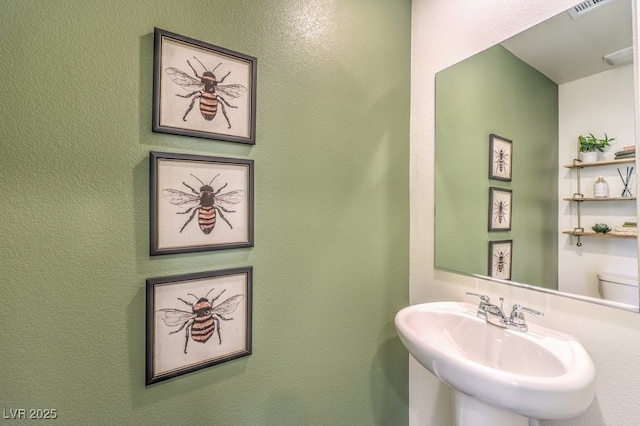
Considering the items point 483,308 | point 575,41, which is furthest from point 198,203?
point 575,41

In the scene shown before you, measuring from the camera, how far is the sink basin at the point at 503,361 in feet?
2.22

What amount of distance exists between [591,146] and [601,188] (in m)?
0.14

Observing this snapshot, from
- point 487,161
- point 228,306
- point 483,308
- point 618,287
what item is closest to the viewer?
point 618,287

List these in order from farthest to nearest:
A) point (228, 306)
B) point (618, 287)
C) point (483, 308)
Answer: point (483, 308)
point (228, 306)
point (618, 287)

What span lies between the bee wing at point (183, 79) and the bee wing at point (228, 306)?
72cm

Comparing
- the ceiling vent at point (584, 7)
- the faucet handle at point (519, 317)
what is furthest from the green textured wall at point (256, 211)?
the ceiling vent at point (584, 7)

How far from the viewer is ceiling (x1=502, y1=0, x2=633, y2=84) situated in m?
0.88

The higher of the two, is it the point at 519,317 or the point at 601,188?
the point at 601,188

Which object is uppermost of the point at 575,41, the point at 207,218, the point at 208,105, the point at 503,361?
the point at 575,41

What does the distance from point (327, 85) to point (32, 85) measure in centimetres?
94

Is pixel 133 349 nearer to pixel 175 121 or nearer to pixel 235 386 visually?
pixel 235 386

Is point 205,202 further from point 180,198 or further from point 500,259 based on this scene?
point 500,259

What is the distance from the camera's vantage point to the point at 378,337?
4.54 feet

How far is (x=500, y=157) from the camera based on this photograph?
1190mm
